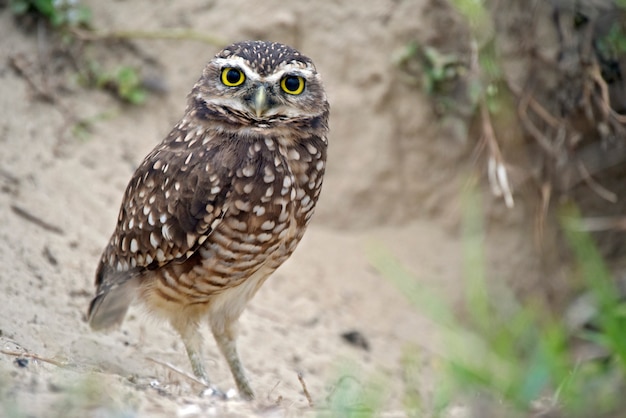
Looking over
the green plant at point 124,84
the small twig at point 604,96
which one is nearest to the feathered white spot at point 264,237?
the green plant at point 124,84

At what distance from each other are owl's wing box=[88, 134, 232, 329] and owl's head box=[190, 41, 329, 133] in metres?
0.23

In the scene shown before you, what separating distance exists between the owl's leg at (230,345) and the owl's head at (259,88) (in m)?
1.15

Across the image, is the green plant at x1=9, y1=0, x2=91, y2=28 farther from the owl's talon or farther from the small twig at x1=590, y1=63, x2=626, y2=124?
the small twig at x1=590, y1=63, x2=626, y2=124

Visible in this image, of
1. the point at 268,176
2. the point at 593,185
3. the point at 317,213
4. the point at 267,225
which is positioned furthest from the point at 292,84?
the point at 593,185

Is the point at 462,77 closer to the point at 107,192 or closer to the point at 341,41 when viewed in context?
the point at 341,41

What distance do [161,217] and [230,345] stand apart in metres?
0.90

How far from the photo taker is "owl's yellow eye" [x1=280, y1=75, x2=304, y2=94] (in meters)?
4.28

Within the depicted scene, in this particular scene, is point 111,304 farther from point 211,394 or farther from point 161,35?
point 161,35

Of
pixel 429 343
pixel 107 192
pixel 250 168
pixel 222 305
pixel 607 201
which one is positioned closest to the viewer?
pixel 250 168

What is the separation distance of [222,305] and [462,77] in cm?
291

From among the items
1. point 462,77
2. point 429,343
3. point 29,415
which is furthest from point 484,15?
point 29,415

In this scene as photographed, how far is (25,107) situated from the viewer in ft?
19.8

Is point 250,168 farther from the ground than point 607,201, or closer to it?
farther from the ground

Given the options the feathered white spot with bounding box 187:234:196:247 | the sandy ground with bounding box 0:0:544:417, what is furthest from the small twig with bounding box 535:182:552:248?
the feathered white spot with bounding box 187:234:196:247
